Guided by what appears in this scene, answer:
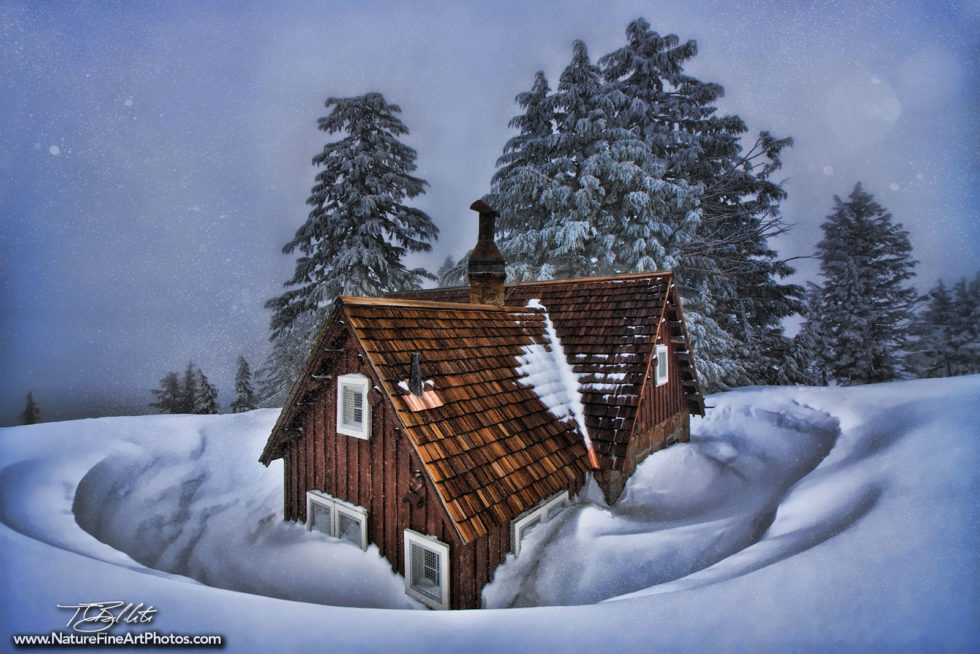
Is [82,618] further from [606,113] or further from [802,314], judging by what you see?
[802,314]

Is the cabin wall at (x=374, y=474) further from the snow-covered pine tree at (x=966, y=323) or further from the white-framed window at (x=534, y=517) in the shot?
the snow-covered pine tree at (x=966, y=323)

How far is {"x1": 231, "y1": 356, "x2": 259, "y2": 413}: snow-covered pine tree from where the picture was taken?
10580mm

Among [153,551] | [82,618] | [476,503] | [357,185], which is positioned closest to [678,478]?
[476,503]

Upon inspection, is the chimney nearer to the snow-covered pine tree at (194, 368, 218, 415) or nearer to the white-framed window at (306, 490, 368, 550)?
the white-framed window at (306, 490, 368, 550)

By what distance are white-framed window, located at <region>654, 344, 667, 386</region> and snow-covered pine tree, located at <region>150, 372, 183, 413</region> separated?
10395mm

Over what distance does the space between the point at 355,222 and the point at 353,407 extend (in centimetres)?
597

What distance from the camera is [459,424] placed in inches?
163

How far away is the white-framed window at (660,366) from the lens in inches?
274

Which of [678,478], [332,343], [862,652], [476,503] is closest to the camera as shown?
[862,652]

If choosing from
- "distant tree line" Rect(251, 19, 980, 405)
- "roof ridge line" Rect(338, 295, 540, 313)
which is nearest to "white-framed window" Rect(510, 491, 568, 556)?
"roof ridge line" Rect(338, 295, 540, 313)

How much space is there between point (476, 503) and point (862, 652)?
2.62m

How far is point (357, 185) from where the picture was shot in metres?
8.96

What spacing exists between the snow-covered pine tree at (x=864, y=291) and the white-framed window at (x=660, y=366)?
3.23 m

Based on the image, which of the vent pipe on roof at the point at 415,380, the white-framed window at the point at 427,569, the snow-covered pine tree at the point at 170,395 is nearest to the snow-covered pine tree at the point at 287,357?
the snow-covered pine tree at the point at 170,395
